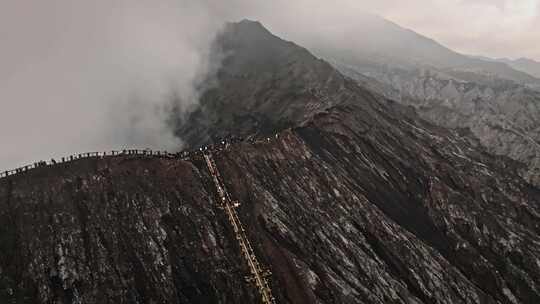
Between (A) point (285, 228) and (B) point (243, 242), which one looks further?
(A) point (285, 228)

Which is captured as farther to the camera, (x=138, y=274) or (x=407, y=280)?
(x=407, y=280)

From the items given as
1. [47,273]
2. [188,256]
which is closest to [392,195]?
[188,256]

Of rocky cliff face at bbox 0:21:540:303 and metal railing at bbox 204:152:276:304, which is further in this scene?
metal railing at bbox 204:152:276:304

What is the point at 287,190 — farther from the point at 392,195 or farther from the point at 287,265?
the point at 392,195

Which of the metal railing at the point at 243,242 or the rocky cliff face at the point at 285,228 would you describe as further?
the metal railing at the point at 243,242

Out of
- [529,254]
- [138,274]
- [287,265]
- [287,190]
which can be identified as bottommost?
[529,254]

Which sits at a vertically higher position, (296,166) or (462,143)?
(462,143)

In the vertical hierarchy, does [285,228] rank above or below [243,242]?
above

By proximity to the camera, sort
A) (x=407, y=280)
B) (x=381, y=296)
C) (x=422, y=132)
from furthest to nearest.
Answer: (x=422, y=132)
(x=407, y=280)
(x=381, y=296)
